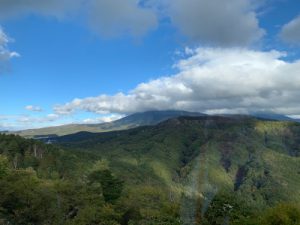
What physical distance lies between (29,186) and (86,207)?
12.4 m

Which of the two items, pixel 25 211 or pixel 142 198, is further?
pixel 142 198

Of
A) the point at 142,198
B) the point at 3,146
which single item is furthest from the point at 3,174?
the point at 3,146

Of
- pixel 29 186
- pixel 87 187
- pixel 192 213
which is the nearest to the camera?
pixel 192 213

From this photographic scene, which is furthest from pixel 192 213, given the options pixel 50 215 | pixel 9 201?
pixel 9 201

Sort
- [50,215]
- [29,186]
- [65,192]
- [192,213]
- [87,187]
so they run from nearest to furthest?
[192,213] → [50,215] → [29,186] → [65,192] → [87,187]

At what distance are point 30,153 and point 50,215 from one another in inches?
5322

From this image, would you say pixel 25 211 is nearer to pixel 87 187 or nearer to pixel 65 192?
pixel 65 192

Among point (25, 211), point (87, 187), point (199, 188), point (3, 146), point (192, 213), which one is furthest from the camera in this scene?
point (3, 146)

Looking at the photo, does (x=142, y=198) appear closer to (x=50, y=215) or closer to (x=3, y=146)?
(x=50, y=215)

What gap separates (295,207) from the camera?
59062mm

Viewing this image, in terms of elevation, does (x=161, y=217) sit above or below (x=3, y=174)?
below

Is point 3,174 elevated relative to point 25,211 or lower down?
elevated

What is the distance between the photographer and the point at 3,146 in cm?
19225

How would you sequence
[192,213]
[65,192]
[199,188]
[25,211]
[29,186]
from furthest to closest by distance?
[65,192] → [29,186] → [25,211] → [199,188] → [192,213]
